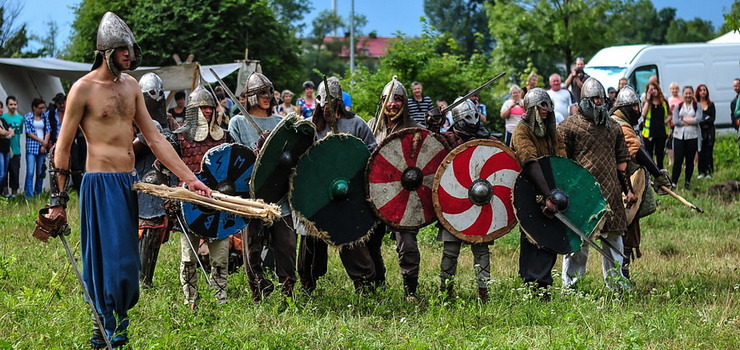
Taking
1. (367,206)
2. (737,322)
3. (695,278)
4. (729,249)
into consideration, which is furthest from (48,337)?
(729,249)

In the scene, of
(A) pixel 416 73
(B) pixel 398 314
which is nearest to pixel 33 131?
(A) pixel 416 73

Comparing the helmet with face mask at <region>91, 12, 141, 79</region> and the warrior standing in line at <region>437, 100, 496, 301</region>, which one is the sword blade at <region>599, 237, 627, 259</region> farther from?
the helmet with face mask at <region>91, 12, 141, 79</region>

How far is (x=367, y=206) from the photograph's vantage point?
6.99 meters

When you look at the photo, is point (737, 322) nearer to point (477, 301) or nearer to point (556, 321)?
point (556, 321)

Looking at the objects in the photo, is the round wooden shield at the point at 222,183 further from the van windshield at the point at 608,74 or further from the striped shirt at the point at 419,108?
the van windshield at the point at 608,74

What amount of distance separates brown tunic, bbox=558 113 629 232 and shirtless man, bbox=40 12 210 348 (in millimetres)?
3370

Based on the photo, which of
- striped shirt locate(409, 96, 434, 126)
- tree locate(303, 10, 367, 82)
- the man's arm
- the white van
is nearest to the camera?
the man's arm

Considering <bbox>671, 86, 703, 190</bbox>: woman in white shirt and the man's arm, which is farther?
<bbox>671, 86, 703, 190</bbox>: woman in white shirt

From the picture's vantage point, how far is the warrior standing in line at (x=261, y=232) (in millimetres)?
7078

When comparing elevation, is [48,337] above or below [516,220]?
below

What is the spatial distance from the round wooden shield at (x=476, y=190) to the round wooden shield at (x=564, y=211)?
4.6 inches

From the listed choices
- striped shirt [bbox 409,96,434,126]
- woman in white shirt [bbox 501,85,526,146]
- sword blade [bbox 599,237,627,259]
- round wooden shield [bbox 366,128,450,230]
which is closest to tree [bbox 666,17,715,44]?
woman in white shirt [bbox 501,85,526,146]

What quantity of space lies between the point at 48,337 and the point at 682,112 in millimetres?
11118

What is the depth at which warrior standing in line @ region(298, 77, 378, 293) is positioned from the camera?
24.0 feet
